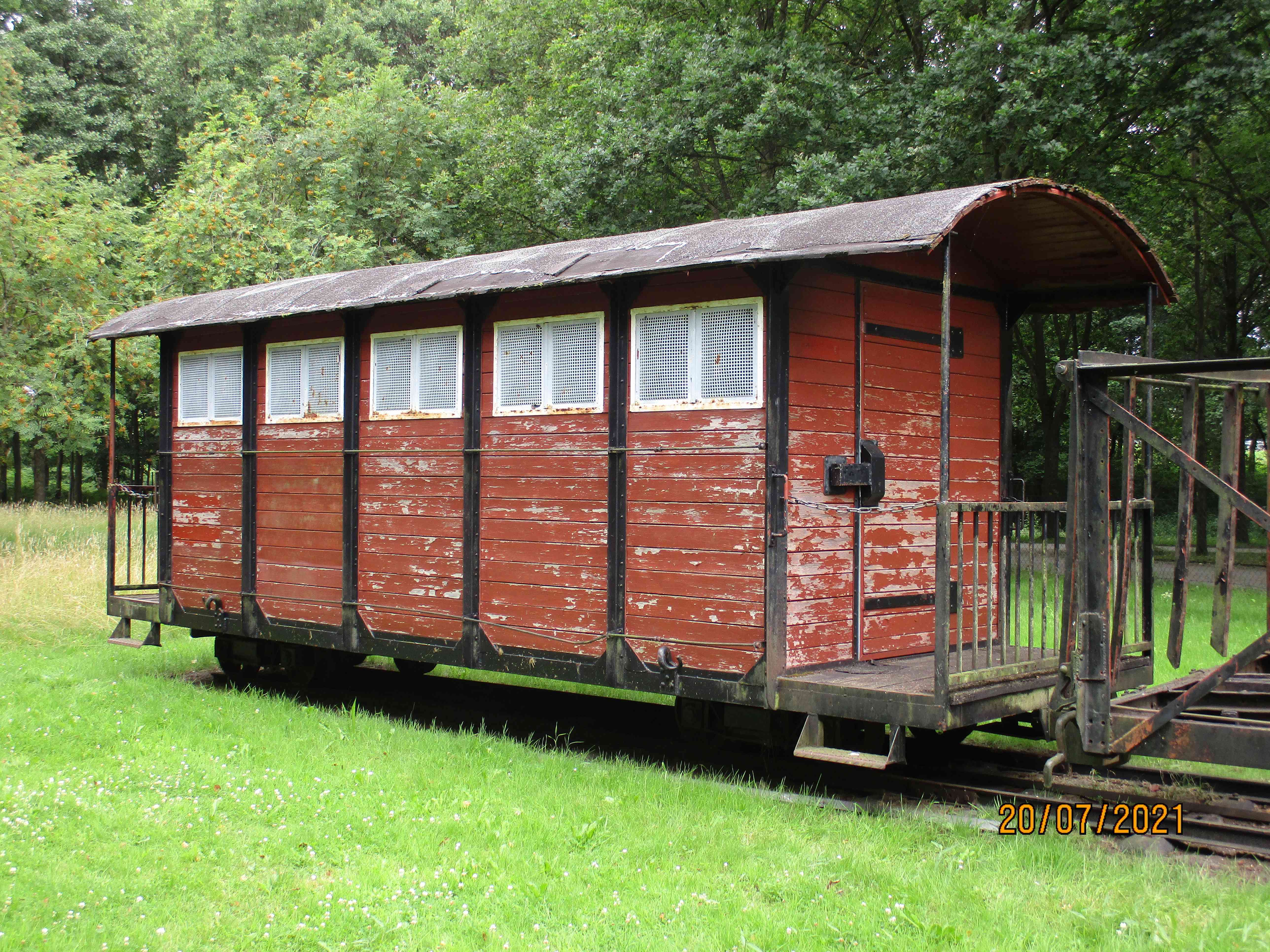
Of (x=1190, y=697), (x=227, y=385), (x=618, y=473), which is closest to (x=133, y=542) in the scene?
(x=227, y=385)

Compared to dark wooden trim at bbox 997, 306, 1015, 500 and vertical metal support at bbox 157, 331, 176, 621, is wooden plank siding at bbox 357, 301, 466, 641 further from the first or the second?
dark wooden trim at bbox 997, 306, 1015, 500

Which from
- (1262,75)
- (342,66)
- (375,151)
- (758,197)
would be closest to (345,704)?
(758,197)

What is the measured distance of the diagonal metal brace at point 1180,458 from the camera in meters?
4.44

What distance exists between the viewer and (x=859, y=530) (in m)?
6.75

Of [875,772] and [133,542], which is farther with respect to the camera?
[133,542]

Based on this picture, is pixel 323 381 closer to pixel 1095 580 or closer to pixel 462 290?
pixel 462 290

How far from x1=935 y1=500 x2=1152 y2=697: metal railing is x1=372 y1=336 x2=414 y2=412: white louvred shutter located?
4.22 metres

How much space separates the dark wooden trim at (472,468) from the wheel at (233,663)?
339cm

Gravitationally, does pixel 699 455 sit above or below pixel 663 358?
below

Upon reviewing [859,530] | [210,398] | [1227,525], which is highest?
[210,398]

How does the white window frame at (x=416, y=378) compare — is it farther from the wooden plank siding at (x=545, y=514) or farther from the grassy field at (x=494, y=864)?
the grassy field at (x=494, y=864)

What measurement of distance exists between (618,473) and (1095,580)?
3051 mm

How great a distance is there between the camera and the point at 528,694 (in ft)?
30.6

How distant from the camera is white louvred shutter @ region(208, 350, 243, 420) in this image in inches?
389
